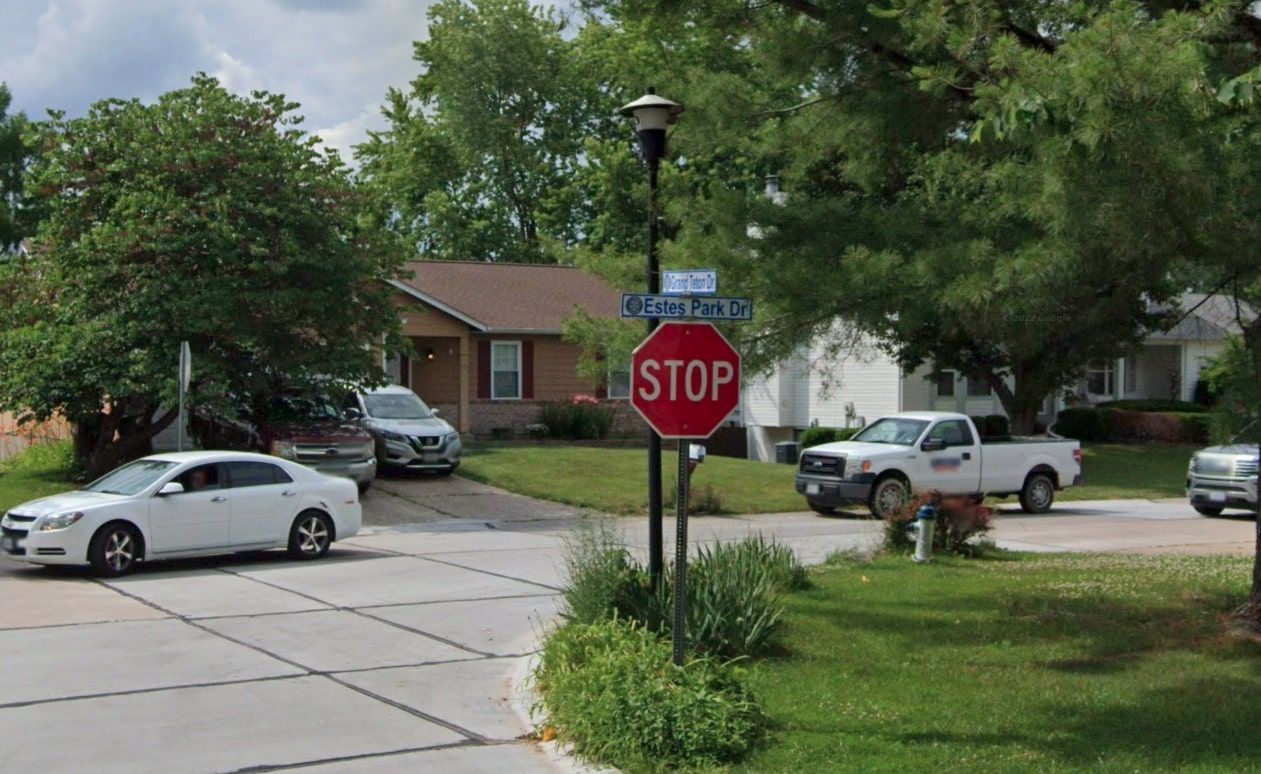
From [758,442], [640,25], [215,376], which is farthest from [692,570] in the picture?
[758,442]

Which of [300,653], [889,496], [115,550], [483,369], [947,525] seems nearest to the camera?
[300,653]

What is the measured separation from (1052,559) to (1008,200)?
9.15m

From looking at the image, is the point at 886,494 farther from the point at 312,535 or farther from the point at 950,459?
the point at 312,535

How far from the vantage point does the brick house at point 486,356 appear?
34.5 m

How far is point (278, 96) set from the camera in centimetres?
2347

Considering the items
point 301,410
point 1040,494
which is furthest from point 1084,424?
point 301,410

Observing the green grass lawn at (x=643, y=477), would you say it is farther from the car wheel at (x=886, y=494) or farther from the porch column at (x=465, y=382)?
the porch column at (x=465, y=382)

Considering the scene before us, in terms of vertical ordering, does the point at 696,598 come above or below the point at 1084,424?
below

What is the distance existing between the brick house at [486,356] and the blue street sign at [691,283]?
2560cm

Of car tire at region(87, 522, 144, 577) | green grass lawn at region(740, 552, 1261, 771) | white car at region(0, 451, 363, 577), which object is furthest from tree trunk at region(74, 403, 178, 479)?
green grass lawn at region(740, 552, 1261, 771)

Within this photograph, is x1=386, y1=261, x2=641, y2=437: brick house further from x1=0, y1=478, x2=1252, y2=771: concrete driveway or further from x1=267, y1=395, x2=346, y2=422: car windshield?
x1=0, y1=478, x2=1252, y2=771: concrete driveway

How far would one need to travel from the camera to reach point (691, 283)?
8.48 meters

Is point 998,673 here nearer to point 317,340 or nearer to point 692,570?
point 692,570

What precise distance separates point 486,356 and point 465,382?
1382mm
